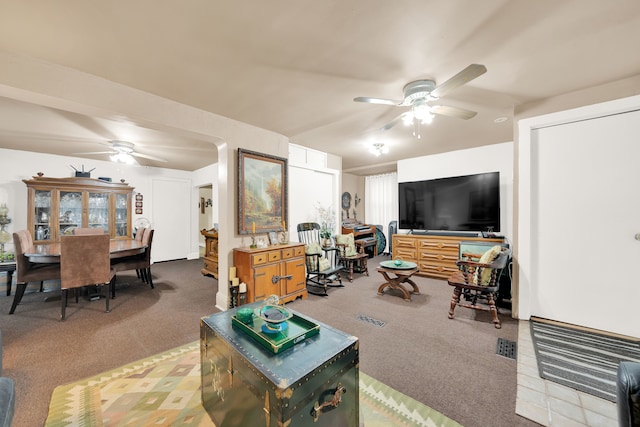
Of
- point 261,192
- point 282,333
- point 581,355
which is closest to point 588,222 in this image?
point 581,355

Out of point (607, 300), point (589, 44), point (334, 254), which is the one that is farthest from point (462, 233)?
point (589, 44)

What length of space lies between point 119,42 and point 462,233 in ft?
17.9

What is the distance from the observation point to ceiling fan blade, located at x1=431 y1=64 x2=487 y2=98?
1.55 meters

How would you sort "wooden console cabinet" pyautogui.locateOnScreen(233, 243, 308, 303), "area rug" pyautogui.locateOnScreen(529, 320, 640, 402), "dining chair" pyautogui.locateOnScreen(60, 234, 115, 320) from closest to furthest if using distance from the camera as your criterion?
1. "area rug" pyautogui.locateOnScreen(529, 320, 640, 402)
2. "dining chair" pyautogui.locateOnScreen(60, 234, 115, 320)
3. "wooden console cabinet" pyautogui.locateOnScreen(233, 243, 308, 303)

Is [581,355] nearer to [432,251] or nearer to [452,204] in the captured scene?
[432,251]

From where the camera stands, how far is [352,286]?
157 inches

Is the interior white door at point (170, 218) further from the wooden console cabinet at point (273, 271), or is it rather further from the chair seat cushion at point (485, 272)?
the chair seat cushion at point (485, 272)

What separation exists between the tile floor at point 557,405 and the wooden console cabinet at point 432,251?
262cm

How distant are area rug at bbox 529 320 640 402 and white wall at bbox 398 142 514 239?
2.36m

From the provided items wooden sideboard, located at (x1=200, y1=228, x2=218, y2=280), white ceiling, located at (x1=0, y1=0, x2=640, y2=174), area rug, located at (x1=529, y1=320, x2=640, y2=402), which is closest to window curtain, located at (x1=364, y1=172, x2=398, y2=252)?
white ceiling, located at (x1=0, y1=0, x2=640, y2=174)

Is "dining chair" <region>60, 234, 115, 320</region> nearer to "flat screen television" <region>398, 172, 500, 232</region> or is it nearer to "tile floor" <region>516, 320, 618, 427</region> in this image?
"tile floor" <region>516, 320, 618, 427</region>

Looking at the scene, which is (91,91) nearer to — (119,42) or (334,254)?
(119,42)

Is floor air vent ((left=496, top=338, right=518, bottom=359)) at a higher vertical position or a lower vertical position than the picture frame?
lower

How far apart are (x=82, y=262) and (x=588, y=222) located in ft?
18.8
